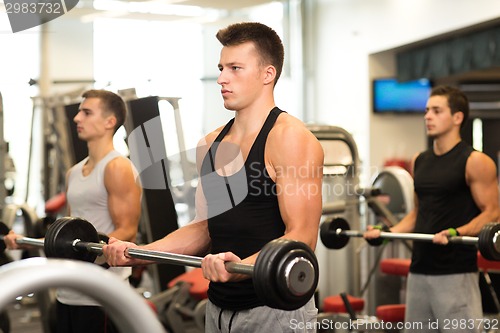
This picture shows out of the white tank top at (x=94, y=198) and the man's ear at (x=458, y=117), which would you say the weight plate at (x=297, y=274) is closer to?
the white tank top at (x=94, y=198)

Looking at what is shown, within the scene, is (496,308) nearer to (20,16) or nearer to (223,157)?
(223,157)

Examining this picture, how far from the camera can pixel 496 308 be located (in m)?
4.29

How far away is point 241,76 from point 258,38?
0.13 meters

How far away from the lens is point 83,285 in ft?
2.67

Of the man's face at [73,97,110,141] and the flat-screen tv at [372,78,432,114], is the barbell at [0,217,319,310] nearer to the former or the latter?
the man's face at [73,97,110,141]

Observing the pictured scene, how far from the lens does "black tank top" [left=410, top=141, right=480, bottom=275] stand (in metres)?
3.23

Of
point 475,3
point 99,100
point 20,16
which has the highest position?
point 475,3

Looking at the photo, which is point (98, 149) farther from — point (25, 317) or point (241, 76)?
point (25, 317)

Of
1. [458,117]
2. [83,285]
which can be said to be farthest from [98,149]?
[83,285]

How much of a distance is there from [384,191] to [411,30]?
2.97 meters

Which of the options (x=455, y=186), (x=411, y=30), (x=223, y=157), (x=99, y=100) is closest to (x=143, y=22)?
(x=411, y=30)

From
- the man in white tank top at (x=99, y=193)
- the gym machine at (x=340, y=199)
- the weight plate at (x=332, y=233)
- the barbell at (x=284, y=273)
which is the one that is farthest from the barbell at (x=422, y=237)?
the barbell at (x=284, y=273)

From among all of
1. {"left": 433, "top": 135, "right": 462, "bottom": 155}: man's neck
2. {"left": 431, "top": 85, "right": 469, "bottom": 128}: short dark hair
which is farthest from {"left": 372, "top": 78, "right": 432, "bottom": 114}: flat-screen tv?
{"left": 433, "top": 135, "right": 462, "bottom": 155}: man's neck

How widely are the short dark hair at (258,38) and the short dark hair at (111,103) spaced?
3.66ft
